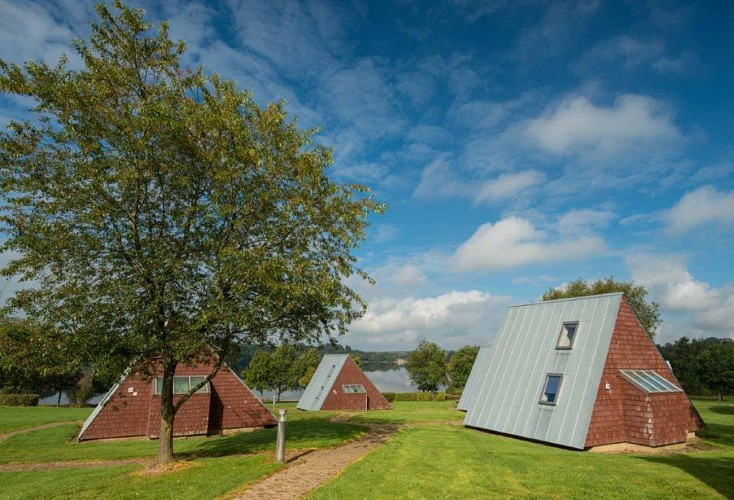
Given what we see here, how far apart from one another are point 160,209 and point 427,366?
6576 centimetres

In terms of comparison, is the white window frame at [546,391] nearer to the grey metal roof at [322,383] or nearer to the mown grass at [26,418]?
the grey metal roof at [322,383]

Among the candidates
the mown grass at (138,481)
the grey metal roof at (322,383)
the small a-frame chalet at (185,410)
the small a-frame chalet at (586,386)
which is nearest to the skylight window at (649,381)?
the small a-frame chalet at (586,386)

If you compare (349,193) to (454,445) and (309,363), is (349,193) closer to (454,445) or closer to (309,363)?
(454,445)

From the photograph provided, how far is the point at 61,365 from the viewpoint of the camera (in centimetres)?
1251

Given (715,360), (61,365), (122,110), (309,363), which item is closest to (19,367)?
(61,365)

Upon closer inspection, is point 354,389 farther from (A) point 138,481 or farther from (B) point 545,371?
(A) point 138,481

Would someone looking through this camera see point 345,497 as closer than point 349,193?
Yes

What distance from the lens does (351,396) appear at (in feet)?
145

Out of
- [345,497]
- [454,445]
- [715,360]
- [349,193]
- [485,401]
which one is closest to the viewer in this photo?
[345,497]

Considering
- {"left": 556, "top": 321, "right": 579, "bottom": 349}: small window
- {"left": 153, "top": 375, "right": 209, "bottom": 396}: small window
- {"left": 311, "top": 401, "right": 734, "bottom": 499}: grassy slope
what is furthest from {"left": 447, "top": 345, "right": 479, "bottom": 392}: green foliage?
{"left": 311, "top": 401, "right": 734, "bottom": 499}: grassy slope

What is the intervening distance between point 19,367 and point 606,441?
23.5 metres

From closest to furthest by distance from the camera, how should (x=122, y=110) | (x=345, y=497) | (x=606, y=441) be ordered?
(x=345, y=497), (x=122, y=110), (x=606, y=441)

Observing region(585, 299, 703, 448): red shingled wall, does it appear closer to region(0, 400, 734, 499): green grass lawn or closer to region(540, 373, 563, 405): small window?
region(0, 400, 734, 499): green grass lawn

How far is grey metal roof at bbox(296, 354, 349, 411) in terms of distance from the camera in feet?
142
